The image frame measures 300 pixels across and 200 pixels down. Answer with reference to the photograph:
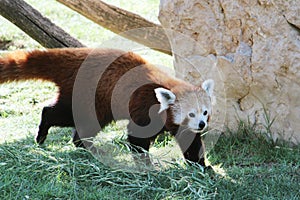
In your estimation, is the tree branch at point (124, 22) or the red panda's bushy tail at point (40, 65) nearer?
the red panda's bushy tail at point (40, 65)

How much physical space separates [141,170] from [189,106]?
0.72 metres

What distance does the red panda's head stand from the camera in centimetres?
466

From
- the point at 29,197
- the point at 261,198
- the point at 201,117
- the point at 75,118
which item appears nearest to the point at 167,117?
the point at 201,117

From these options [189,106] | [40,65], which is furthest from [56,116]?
[189,106]

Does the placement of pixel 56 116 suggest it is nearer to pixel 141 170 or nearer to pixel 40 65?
pixel 40 65

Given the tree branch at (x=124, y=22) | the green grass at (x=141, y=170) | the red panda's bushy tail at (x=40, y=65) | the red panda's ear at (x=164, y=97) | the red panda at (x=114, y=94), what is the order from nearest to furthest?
the green grass at (x=141, y=170) < the red panda's ear at (x=164, y=97) < the red panda at (x=114, y=94) < the red panda's bushy tail at (x=40, y=65) < the tree branch at (x=124, y=22)

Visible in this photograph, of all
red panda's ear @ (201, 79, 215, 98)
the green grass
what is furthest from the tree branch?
red panda's ear @ (201, 79, 215, 98)

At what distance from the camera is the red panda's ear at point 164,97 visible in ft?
15.0

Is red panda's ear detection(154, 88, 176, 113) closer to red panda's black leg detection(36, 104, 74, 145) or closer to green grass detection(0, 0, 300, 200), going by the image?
green grass detection(0, 0, 300, 200)

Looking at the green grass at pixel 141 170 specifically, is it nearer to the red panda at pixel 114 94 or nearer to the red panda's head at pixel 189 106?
the red panda at pixel 114 94

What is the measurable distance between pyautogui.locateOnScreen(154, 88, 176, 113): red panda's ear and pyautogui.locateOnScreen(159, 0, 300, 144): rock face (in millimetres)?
813

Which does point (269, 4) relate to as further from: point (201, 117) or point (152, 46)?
point (152, 46)

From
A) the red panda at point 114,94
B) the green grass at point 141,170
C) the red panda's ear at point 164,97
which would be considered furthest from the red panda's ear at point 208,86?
the green grass at point 141,170

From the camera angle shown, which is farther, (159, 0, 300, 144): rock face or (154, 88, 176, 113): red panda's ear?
(159, 0, 300, 144): rock face
